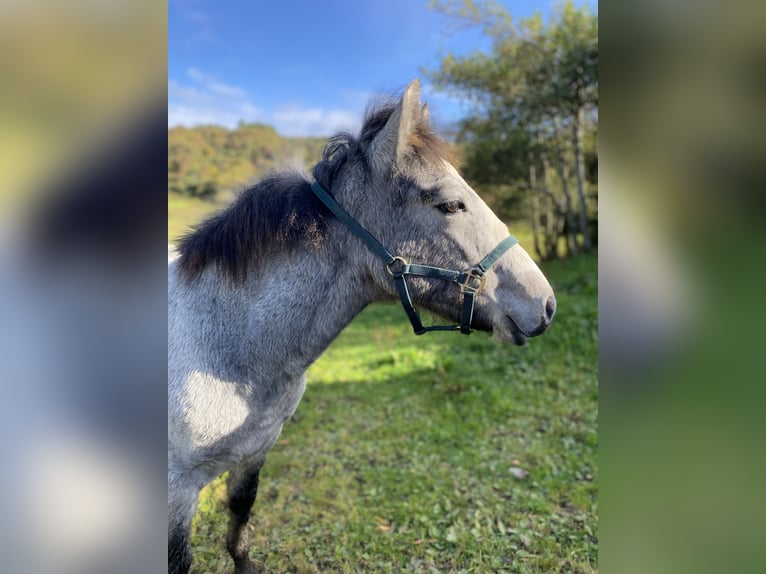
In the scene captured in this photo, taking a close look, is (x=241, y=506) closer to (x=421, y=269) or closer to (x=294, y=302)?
(x=294, y=302)

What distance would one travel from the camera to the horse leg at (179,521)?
163 cm

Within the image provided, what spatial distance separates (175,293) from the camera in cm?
174

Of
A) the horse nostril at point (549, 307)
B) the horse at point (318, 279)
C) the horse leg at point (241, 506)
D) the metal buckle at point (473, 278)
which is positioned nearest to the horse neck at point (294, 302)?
the horse at point (318, 279)

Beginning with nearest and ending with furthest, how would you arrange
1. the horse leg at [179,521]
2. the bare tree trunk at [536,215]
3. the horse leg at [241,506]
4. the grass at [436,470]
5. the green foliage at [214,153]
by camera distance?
the horse leg at [179,521] → the horse leg at [241,506] → the grass at [436,470] → the bare tree trunk at [536,215] → the green foliage at [214,153]

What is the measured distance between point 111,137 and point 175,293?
119 centimetres

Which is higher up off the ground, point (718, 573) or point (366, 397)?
point (718, 573)

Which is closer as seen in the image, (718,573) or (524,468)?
(718,573)

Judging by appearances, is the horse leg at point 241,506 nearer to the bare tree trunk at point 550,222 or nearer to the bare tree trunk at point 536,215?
the bare tree trunk at point 550,222

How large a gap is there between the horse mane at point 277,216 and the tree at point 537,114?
939 centimetres

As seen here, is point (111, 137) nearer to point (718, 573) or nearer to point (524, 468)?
point (718, 573)

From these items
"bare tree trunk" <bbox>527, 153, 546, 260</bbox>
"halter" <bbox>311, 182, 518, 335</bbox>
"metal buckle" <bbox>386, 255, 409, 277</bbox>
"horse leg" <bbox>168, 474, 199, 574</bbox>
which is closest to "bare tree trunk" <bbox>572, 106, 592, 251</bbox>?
"bare tree trunk" <bbox>527, 153, 546, 260</bbox>

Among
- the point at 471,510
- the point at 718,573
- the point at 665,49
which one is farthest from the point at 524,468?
the point at 665,49

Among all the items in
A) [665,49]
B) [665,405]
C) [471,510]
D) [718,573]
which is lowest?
[471,510]

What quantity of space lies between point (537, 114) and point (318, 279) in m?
10.8
